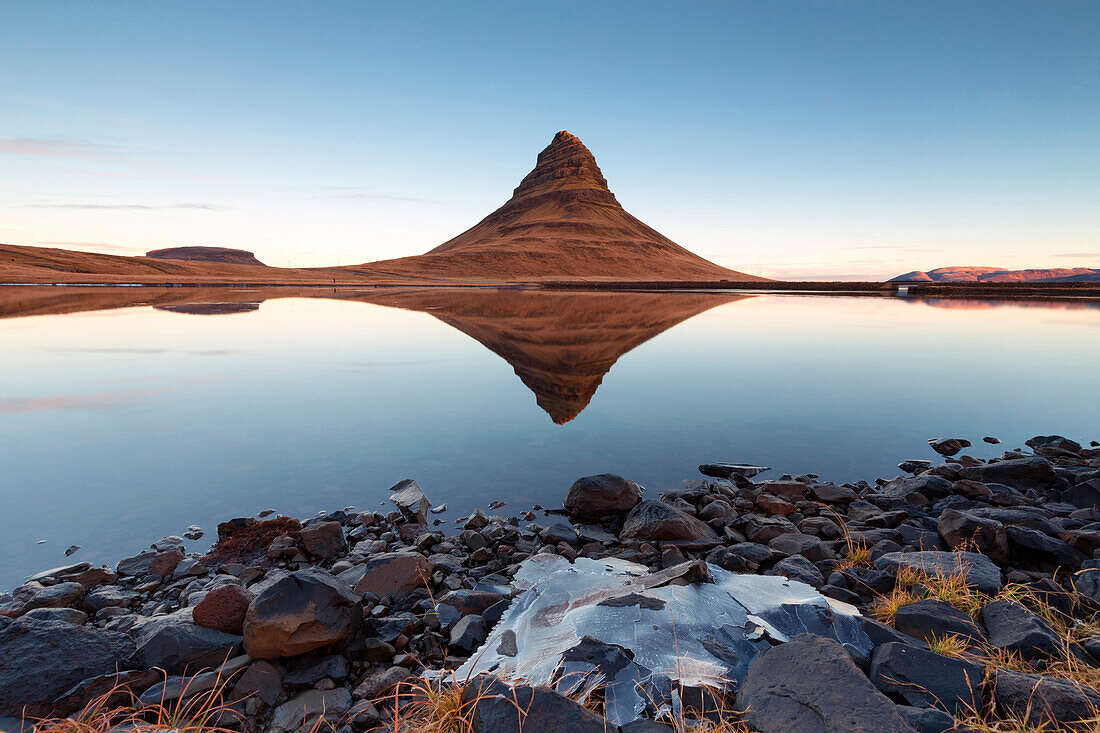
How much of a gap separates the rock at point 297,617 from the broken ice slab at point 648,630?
4.19 feet

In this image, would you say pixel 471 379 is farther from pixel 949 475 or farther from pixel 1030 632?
pixel 1030 632

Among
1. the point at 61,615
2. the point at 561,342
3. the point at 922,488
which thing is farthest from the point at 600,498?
the point at 561,342

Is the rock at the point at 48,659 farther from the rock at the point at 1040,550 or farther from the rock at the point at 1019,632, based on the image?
the rock at the point at 1040,550

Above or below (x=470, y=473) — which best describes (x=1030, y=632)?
above

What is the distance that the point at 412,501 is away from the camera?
746 centimetres

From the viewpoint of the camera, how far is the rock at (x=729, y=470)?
29.8 ft

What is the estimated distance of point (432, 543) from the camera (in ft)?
21.6

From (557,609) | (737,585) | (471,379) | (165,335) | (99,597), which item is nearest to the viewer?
(557,609)

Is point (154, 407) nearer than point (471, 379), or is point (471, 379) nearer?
point (154, 407)

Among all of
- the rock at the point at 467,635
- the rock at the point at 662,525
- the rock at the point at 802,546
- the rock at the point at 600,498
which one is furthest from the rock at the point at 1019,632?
the rock at the point at 467,635

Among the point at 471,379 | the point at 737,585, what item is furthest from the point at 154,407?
the point at 737,585

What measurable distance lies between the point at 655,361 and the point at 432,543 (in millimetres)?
14946

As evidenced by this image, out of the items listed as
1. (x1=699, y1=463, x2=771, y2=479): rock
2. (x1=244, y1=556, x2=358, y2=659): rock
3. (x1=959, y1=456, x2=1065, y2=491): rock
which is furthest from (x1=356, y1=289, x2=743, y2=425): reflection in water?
(x1=959, y1=456, x2=1065, y2=491): rock

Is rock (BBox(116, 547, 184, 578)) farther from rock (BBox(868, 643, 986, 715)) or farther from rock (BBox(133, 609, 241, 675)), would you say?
rock (BBox(868, 643, 986, 715))
